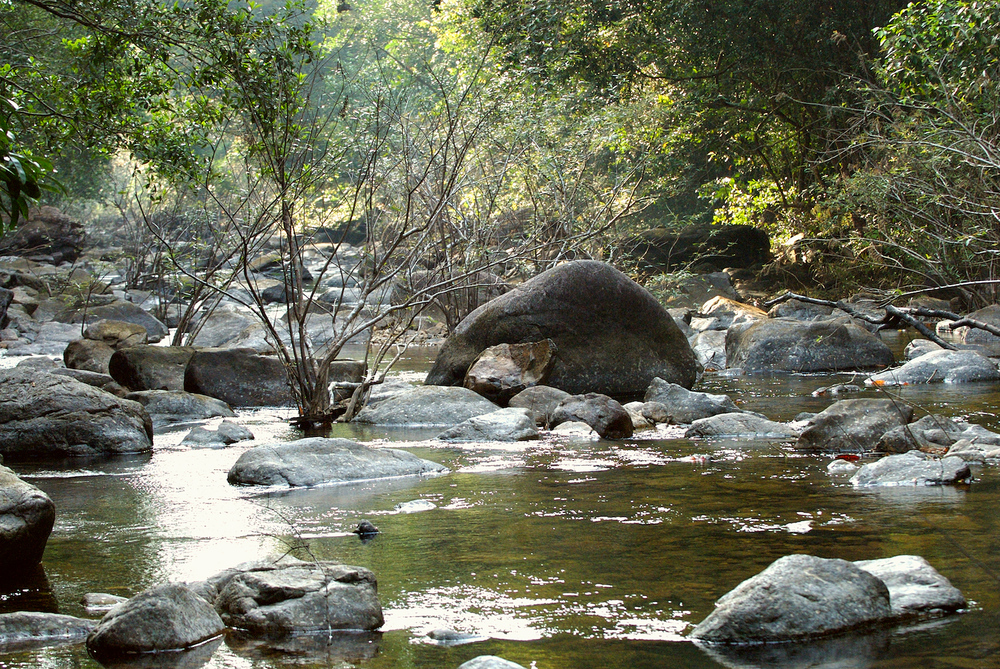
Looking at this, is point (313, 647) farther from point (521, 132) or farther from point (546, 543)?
point (521, 132)

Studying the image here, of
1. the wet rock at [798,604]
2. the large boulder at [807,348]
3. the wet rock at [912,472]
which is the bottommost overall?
the wet rock at [798,604]

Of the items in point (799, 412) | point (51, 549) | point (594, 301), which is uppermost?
point (594, 301)

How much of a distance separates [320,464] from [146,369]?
570cm

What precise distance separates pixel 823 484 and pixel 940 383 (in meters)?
6.36

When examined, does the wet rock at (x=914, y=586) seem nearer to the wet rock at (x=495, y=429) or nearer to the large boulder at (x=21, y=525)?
the large boulder at (x=21, y=525)

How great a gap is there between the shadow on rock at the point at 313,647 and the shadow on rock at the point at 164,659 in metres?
0.11

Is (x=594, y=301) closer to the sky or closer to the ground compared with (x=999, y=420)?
closer to the sky

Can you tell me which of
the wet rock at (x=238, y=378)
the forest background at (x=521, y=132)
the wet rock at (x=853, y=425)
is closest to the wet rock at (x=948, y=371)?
the forest background at (x=521, y=132)

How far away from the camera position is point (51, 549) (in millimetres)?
4770

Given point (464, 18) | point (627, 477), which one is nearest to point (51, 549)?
point (627, 477)

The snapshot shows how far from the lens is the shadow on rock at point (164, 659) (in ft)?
10.3

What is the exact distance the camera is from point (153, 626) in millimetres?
3309

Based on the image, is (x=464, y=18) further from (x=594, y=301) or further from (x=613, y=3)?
(x=594, y=301)

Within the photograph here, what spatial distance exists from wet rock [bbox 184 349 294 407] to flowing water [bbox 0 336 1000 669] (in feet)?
12.3
